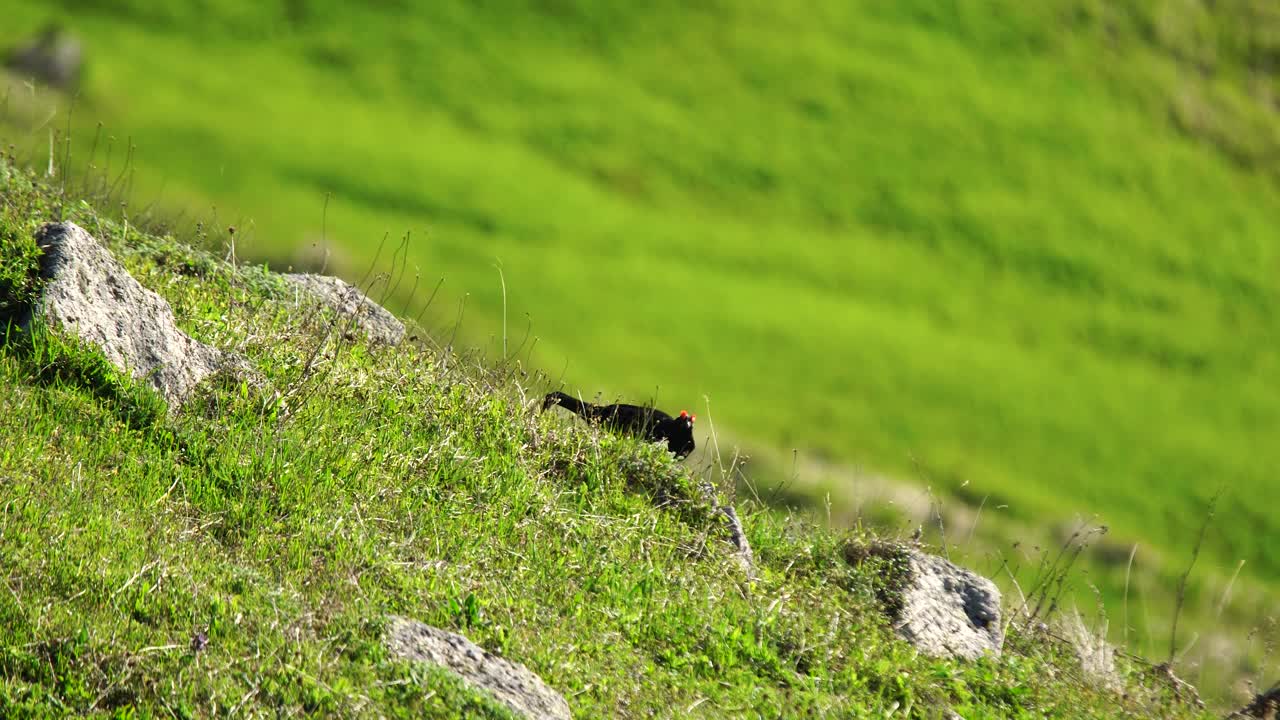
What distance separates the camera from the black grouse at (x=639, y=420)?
28.7 ft

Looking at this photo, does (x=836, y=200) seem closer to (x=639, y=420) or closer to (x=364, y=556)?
(x=639, y=420)

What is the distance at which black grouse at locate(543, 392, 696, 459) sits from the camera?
344 inches

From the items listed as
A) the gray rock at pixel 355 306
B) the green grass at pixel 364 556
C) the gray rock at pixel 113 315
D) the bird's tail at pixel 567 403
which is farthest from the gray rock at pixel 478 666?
the gray rock at pixel 355 306

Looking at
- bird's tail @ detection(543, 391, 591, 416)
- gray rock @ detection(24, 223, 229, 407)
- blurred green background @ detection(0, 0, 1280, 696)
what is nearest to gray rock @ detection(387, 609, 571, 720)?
gray rock @ detection(24, 223, 229, 407)

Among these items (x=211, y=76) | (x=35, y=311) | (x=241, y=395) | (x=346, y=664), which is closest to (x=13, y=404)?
(x=35, y=311)

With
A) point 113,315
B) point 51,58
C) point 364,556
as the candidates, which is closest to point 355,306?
point 113,315

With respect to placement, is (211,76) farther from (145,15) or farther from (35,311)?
(35,311)

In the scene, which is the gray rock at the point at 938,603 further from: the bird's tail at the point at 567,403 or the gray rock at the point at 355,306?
the gray rock at the point at 355,306

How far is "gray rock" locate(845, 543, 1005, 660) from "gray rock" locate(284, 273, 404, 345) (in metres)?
3.91

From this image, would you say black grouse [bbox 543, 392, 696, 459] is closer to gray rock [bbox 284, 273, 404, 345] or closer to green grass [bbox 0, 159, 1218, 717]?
green grass [bbox 0, 159, 1218, 717]

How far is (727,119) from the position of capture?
45.0 metres

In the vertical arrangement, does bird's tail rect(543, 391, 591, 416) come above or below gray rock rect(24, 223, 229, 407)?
below

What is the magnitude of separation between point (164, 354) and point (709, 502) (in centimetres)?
377

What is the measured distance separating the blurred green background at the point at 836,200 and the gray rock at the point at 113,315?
66.2ft
